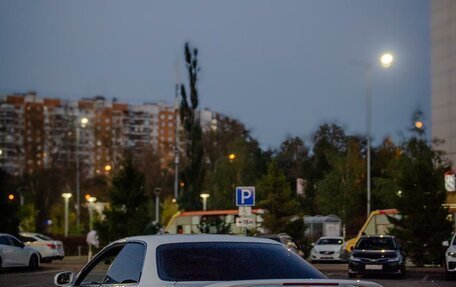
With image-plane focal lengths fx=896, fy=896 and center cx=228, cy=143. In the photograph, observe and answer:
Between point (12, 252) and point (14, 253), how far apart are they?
0.47ft

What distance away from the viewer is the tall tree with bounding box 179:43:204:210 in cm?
5653

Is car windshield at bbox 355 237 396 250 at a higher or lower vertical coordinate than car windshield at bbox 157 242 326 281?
lower

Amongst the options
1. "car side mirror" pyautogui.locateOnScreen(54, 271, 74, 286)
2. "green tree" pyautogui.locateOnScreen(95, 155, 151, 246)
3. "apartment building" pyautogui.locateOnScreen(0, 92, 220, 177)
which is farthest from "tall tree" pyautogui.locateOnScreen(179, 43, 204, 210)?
"car side mirror" pyautogui.locateOnScreen(54, 271, 74, 286)

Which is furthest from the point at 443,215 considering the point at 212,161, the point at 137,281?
the point at 212,161

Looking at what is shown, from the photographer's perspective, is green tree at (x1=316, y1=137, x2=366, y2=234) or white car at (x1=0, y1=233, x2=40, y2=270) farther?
green tree at (x1=316, y1=137, x2=366, y2=234)

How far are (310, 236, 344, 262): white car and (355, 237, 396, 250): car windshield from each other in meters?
13.7

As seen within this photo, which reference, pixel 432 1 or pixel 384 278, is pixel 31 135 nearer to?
pixel 432 1

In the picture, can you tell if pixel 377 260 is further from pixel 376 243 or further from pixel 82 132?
pixel 82 132

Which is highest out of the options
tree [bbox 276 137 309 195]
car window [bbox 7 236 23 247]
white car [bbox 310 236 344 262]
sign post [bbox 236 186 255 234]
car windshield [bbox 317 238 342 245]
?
tree [bbox 276 137 309 195]

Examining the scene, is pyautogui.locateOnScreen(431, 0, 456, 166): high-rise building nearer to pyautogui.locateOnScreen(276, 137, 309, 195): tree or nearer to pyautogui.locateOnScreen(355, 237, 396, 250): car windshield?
pyautogui.locateOnScreen(276, 137, 309, 195): tree

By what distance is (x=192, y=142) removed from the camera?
58.3 m

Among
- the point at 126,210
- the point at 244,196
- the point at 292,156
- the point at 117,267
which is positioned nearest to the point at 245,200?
the point at 244,196

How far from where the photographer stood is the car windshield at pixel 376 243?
102ft

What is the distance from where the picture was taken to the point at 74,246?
58594 millimetres
